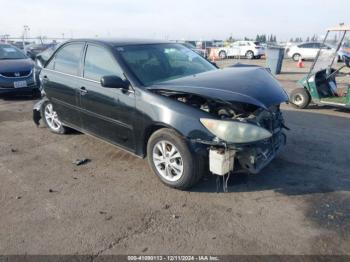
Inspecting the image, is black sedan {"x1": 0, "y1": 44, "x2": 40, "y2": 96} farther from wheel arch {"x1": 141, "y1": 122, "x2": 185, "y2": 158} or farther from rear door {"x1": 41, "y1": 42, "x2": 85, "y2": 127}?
wheel arch {"x1": 141, "y1": 122, "x2": 185, "y2": 158}

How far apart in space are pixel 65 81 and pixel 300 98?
5847 millimetres

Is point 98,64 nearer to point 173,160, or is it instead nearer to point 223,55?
point 173,160

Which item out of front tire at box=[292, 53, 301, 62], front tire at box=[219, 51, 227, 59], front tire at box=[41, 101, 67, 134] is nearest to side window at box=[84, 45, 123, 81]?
front tire at box=[41, 101, 67, 134]

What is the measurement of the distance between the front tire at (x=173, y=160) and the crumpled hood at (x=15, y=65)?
7386 millimetres

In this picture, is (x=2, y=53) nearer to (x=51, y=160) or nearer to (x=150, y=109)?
(x=51, y=160)

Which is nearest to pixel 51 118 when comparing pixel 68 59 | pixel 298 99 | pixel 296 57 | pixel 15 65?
pixel 68 59

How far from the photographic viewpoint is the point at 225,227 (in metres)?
3.41

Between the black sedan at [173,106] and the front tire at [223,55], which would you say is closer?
the black sedan at [173,106]

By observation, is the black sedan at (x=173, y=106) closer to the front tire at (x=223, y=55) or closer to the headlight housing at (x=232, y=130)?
the headlight housing at (x=232, y=130)

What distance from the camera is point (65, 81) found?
17.9ft

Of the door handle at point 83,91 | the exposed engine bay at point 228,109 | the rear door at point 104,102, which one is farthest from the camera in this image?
the door handle at point 83,91

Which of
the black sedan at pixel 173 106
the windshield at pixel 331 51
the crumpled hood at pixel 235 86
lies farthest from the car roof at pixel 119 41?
the windshield at pixel 331 51

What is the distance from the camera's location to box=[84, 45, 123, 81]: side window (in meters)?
4.57

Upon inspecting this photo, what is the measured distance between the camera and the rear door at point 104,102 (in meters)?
4.45
